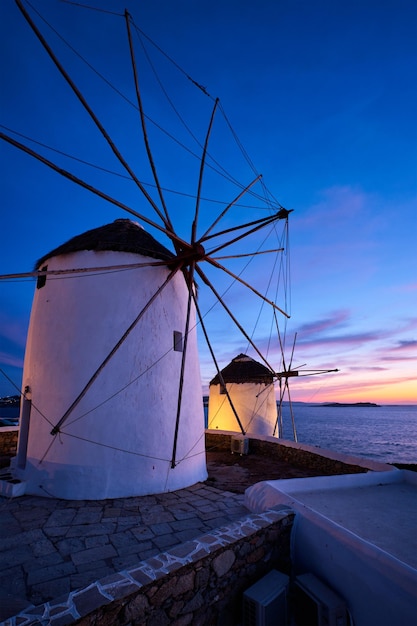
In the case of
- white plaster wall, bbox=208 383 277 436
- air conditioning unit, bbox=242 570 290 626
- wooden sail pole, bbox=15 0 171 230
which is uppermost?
wooden sail pole, bbox=15 0 171 230

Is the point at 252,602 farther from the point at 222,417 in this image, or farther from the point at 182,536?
the point at 222,417

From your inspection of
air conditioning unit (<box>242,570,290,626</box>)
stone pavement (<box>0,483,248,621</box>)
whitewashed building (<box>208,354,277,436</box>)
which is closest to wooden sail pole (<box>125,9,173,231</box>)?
stone pavement (<box>0,483,248,621</box>)

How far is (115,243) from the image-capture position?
286 inches

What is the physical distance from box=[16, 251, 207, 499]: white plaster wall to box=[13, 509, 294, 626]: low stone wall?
3152 mm

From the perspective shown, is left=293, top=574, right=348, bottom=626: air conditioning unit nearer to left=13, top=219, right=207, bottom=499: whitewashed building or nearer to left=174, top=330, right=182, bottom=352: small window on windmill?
left=13, top=219, right=207, bottom=499: whitewashed building

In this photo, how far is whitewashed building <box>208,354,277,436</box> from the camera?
1934 cm

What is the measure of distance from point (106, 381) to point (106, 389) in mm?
160

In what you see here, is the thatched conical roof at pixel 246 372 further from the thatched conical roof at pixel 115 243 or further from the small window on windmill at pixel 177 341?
the thatched conical roof at pixel 115 243

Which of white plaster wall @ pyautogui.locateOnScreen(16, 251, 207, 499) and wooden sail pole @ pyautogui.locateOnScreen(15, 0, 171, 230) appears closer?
wooden sail pole @ pyautogui.locateOnScreen(15, 0, 171, 230)

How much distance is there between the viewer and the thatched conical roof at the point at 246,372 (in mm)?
19734

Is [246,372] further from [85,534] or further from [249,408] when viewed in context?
[85,534]

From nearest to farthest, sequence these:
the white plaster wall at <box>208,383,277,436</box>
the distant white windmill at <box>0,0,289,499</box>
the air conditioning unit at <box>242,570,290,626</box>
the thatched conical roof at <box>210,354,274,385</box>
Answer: the air conditioning unit at <box>242,570,290,626</box>, the distant white windmill at <box>0,0,289,499</box>, the white plaster wall at <box>208,383,277,436</box>, the thatched conical roof at <box>210,354,274,385</box>

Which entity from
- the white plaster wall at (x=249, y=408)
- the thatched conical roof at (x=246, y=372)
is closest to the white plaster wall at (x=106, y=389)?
the white plaster wall at (x=249, y=408)

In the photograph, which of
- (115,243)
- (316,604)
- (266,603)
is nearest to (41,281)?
(115,243)
